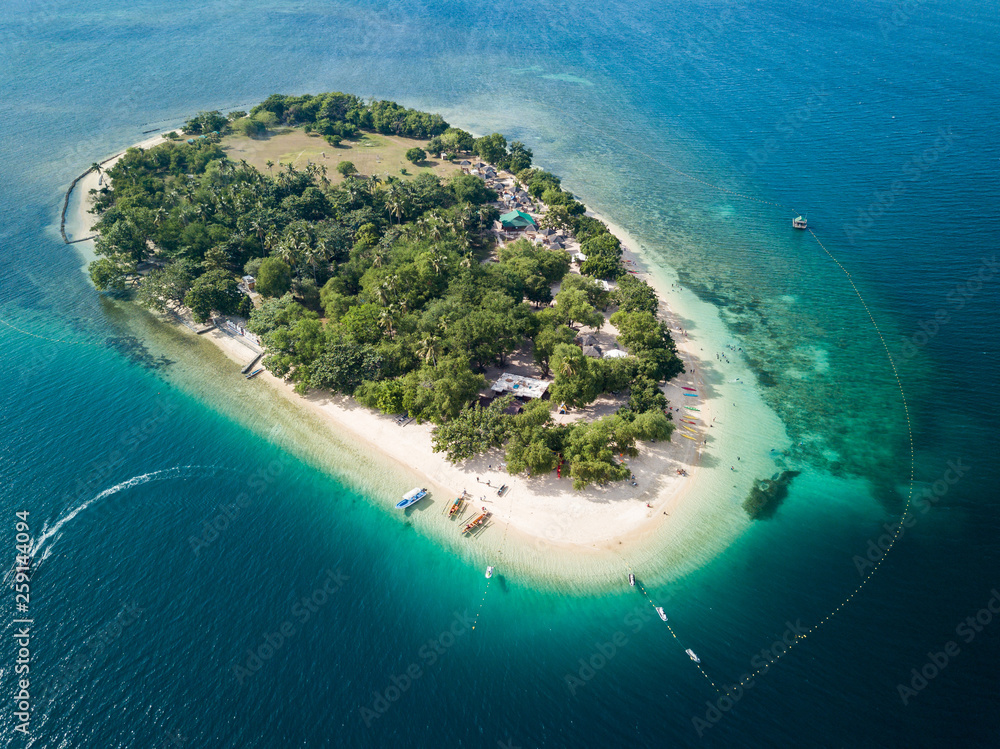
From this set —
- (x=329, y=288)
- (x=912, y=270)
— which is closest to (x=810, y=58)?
(x=912, y=270)

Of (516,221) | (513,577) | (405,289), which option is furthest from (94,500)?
(516,221)

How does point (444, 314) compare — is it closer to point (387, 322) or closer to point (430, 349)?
point (430, 349)

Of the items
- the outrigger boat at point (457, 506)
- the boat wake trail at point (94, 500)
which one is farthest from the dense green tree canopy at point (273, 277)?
the outrigger boat at point (457, 506)

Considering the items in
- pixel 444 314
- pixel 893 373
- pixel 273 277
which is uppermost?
pixel 444 314

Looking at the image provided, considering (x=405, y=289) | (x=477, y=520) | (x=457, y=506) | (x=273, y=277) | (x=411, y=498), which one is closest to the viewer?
(x=477, y=520)

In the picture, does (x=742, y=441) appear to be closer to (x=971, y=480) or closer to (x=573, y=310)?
(x=971, y=480)

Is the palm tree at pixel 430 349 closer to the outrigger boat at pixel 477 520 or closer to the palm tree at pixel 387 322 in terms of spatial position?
the palm tree at pixel 387 322

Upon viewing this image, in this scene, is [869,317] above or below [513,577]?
above
